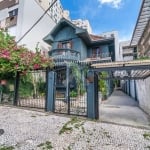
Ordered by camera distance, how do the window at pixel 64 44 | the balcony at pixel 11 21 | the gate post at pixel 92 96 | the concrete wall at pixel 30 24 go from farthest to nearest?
the window at pixel 64 44, the balcony at pixel 11 21, the concrete wall at pixel 30 24, the gate post at pixel 92 96

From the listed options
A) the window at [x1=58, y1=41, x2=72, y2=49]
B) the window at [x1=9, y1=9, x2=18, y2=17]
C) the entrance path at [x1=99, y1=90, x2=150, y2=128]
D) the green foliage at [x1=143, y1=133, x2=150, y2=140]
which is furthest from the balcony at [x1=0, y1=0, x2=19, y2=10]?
the green foliage at [x1=143, y1=133, x2=150, y2=140]

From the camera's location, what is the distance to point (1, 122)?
242 inches

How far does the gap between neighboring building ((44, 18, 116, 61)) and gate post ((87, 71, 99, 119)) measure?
10164 mm

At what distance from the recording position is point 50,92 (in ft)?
25.9

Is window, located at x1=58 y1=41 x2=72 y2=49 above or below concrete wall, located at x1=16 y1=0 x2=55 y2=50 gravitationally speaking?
below

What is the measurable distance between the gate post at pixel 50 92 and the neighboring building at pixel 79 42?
9.18 metres

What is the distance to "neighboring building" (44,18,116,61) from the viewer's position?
1764 centimetres

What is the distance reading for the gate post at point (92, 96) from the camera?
6.74m

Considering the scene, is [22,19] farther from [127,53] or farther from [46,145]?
[46,145]

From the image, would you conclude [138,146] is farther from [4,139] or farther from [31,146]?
[4,139]

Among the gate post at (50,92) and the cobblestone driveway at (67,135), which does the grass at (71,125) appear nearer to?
the cobblestone driveway at (67,135)

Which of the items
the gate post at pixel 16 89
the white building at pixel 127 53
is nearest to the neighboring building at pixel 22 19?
the gate post at pixel 16 89

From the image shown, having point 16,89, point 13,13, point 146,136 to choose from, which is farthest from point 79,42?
point 146,136

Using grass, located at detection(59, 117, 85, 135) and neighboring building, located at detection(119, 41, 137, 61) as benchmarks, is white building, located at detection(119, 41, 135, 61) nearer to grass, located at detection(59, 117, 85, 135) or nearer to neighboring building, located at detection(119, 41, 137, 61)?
neighboring building, located at detection(119, 41, 137, 61)
